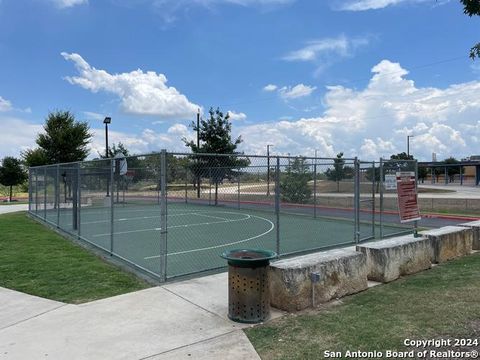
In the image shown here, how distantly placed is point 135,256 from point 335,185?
7.90m

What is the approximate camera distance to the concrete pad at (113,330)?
4.64 meters

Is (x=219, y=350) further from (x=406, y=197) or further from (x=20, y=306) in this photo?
(x=406, y=197)

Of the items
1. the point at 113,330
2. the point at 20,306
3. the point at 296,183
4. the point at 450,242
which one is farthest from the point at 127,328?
the point at 296,183

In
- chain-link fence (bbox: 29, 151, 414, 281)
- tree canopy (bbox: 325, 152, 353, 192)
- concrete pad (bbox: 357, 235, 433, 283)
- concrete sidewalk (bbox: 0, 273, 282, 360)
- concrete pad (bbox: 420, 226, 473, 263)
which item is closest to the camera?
concrete sidewalk (bbox: 0, 273, 282, 360)

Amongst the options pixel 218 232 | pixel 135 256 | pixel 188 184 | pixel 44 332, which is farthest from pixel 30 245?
pixel 44 332

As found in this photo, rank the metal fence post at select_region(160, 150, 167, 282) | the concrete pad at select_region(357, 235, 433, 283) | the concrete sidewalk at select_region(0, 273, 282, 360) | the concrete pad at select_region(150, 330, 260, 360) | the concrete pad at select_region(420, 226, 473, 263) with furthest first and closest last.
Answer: the concrete pad at select_region(420, 226, 473, 263)
the concrete pad at select_region(357, 235, 433, 283)
the metal fence post at select_region(160, 150, 167, 282)
the concrete sidewalk at select_region(0, 273, 282, 360)
the concrete pad at select_region(150, 330, 260, 360)

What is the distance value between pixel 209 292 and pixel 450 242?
18.1 feet

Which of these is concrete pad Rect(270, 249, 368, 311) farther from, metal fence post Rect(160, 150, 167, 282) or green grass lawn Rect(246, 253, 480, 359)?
metal fence post Rect(160, 150, 167, 282)

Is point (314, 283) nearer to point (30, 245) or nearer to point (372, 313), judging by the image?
point (372, 313)

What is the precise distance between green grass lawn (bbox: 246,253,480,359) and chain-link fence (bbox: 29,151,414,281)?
9.40 ft

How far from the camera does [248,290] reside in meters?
5.55

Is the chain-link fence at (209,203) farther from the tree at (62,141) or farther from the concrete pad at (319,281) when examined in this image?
the tree at (62,141)

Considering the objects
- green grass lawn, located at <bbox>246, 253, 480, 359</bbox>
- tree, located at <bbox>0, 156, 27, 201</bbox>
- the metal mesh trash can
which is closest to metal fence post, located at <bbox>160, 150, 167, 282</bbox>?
the metal mesh trash can

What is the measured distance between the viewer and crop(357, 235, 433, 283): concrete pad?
7422mm
